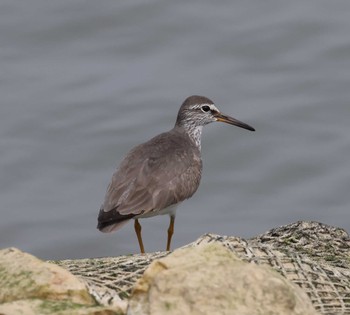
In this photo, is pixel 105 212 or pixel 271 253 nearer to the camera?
pixel 271 253

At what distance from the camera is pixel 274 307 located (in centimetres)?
512

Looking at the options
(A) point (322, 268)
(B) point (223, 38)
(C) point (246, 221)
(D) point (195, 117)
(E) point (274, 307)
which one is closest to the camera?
(E) point (274, 307)

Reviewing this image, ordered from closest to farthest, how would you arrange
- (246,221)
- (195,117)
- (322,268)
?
1. (322,268)
2. (195,117)
3. (246,221)

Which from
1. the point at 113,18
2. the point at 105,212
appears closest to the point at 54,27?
the point at 113,18

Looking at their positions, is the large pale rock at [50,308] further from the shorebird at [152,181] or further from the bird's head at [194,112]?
the bird's head at [194,112]

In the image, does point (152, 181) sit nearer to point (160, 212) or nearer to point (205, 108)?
point (160, 212)

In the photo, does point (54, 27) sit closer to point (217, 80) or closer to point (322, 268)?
point (217, 80)

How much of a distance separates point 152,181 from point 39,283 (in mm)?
3853

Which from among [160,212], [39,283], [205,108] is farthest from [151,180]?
[39,283]

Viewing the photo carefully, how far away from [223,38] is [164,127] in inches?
83.4

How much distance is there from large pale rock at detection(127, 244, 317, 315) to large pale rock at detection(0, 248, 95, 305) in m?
0.48

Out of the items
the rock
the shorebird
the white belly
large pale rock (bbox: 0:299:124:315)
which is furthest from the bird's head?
large pale rock (bbox: 0:299:124:315)

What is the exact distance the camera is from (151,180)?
31.1 ft

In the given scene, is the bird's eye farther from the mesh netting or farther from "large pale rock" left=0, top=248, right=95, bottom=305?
"large pale rock" left=0, top=248, right=95, bottom=305
